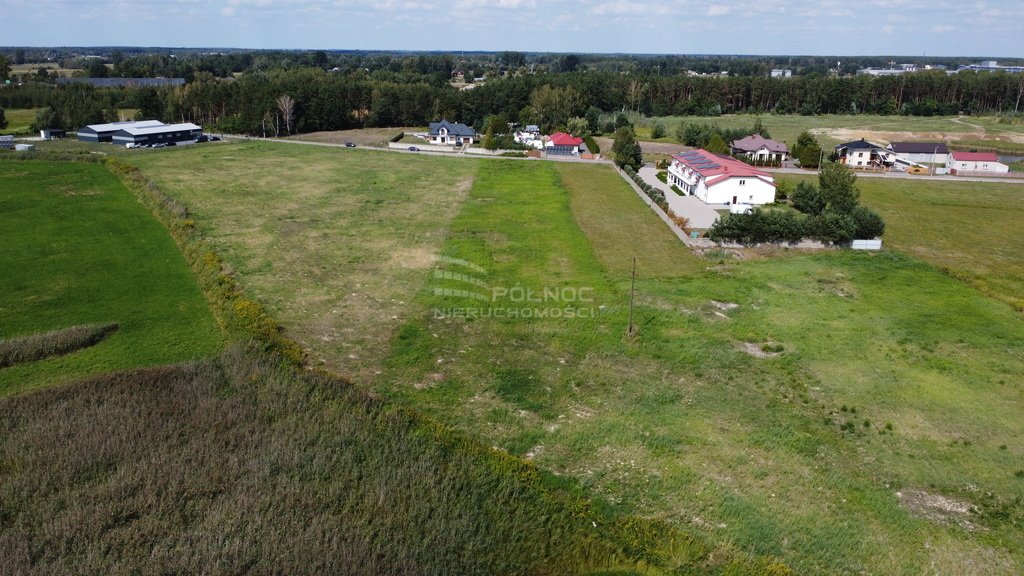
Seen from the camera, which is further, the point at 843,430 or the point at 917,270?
the point at 917,270

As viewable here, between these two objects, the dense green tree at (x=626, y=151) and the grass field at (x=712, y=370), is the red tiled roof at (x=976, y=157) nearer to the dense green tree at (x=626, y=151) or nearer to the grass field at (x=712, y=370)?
the grass field at (x=712, y=370)

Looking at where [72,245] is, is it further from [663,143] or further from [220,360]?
[663,143]

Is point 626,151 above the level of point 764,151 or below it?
below

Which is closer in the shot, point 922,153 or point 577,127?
point 922,153

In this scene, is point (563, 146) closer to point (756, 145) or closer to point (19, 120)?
point (756, 145)

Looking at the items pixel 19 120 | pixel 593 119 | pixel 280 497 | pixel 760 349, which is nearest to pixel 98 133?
pixel 19 120

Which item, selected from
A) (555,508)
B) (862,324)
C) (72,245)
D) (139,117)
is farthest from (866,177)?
(139,117)
